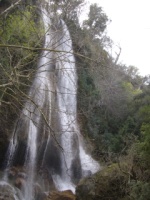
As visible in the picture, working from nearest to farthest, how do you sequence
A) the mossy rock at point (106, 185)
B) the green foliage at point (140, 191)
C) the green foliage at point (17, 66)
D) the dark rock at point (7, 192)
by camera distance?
the green foliage at point (17, 66) < the green foliage at point (140, 191) < the mossy rock at point (106, 185) < the dark rock at point (7, 192)

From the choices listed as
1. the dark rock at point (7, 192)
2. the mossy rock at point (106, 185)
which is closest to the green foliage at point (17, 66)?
the dark rock at point (7, 192)

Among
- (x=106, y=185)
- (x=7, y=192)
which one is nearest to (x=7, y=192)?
(x=7, y=192)

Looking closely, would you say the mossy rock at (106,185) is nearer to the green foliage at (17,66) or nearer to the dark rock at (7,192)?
the dark rock at (7,192)

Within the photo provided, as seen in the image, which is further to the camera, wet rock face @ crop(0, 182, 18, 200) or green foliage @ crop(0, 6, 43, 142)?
wet rock face @ crop(0, 182, 18, 200)


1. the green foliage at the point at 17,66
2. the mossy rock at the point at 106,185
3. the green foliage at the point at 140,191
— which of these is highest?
the green foliage at the point at 17,66

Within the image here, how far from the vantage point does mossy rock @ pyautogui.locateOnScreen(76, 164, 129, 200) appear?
867cm

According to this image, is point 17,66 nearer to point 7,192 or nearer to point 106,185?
point 106,185

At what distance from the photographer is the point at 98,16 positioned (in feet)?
95.4

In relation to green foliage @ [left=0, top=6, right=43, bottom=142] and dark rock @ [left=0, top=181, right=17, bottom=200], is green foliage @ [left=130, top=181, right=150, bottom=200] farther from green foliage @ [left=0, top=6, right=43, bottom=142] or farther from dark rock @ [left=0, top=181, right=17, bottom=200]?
dark rock @ [left=0, top=181, right=17, bottom=200]

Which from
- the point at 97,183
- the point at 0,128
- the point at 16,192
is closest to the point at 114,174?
the point at 97,183

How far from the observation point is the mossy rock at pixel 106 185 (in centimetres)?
867

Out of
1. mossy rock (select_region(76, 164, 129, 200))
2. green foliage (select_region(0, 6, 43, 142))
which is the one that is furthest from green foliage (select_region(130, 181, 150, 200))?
green foliage (select_region(0, 6, 43, 142))

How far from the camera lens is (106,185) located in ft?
29.6

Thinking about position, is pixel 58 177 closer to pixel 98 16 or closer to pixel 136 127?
pixel 136 127
